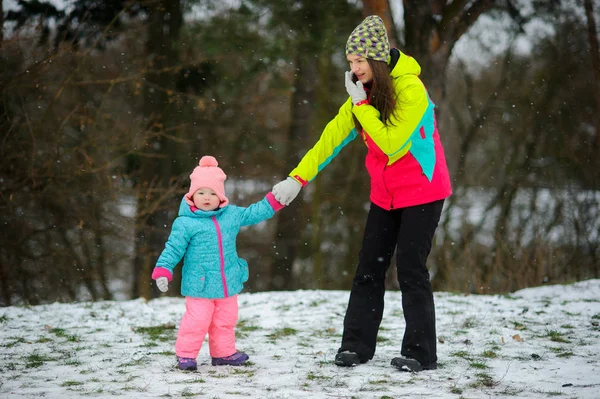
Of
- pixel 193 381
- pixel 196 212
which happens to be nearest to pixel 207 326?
pixel 193 381

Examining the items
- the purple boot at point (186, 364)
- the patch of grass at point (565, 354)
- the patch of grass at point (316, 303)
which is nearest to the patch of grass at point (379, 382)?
the purple boot at point (186, 364)

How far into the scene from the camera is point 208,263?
13.5 feet

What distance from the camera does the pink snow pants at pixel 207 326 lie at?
405cm

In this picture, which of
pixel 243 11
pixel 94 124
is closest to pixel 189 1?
pixel 243 11

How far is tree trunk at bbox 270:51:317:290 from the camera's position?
1302 cm

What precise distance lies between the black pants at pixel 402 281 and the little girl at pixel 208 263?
2.12 ft

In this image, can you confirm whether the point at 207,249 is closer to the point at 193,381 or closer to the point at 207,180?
the point at 207,180

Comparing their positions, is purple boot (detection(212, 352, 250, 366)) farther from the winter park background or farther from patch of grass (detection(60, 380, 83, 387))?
patch of grass (detection(60, 380, 83, 387))

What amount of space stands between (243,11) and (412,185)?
8279 millimetres

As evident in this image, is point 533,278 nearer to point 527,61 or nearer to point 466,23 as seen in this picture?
point 466,23

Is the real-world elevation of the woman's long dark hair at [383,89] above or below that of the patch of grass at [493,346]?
above

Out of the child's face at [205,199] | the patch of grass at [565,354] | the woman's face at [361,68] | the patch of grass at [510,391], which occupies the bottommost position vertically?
the patch of grass at [510,391]

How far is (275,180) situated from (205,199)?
10.1 metres

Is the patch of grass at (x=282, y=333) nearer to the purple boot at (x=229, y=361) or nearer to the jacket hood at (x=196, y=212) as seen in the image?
the purple boot at (x=229, y=361)
